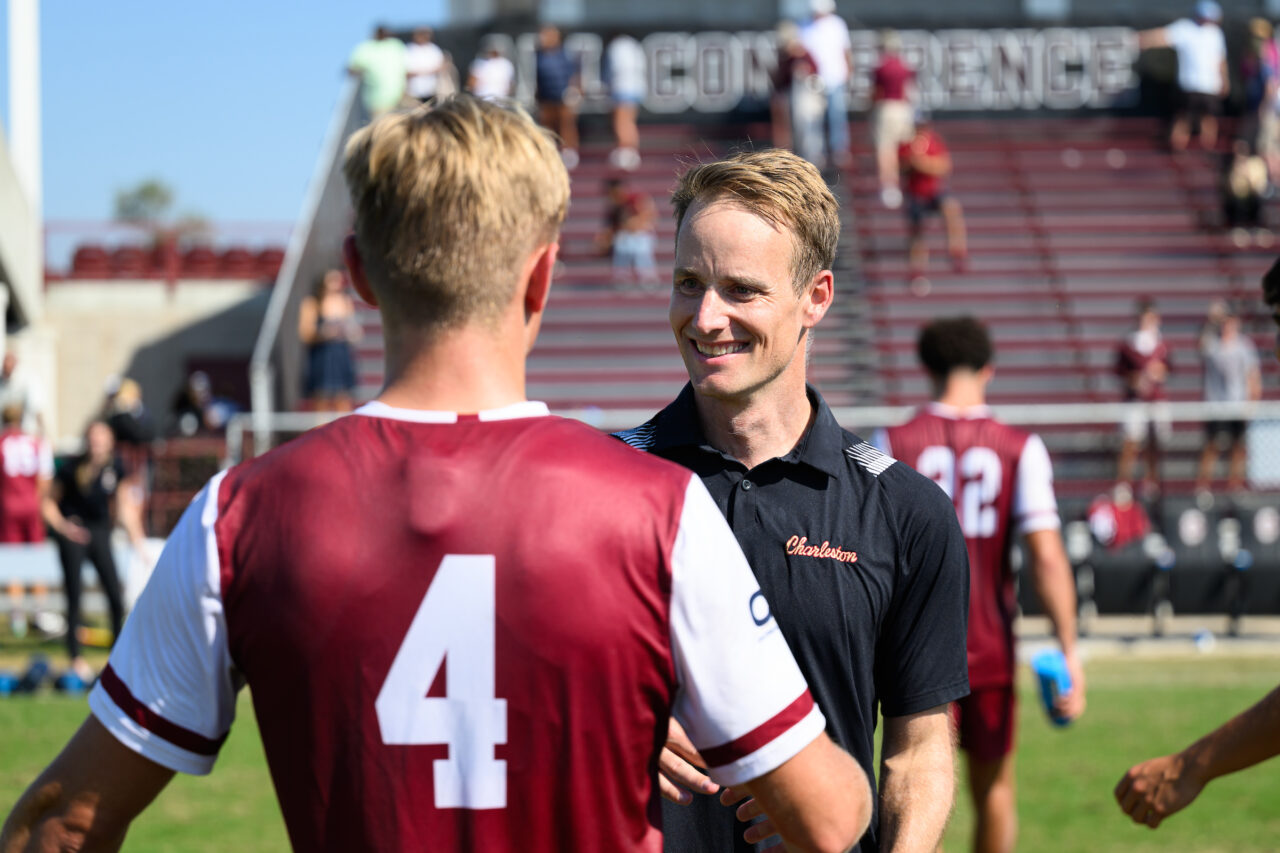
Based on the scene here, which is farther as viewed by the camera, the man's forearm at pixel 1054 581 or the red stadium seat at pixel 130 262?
the red stadium seat at pixel 130 262

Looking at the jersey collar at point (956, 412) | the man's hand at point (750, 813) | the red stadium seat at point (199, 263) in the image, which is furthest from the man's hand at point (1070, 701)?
the red stadium seat at point (199, 263)

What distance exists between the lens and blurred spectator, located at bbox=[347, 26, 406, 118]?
62.1 feet

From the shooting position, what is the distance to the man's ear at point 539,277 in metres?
2.07

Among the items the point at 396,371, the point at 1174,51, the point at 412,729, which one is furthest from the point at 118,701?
the point at 1174,51

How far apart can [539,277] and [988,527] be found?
4.34 meters

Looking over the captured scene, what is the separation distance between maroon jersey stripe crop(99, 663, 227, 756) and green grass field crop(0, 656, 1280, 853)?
5.04 meters

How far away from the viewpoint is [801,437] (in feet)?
10.5

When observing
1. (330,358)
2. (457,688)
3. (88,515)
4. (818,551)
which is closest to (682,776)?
(818,551)

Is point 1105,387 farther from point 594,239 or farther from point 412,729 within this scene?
point 412,729

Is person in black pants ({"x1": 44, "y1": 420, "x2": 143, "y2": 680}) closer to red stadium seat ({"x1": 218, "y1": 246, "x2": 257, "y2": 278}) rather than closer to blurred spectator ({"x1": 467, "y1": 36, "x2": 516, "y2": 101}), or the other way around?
blurred spectator ({"x1": 467, "y1": 36, "x2": 516, "y2": 101})

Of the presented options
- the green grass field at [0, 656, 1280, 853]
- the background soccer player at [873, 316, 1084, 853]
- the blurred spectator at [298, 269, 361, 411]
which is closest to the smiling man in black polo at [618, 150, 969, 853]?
the background soccer player at [873, 316, 1084, 853]

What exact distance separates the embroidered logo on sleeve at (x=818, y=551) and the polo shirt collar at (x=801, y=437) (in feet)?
0.52

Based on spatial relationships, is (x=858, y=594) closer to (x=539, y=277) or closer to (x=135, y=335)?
(x=539, y=277)

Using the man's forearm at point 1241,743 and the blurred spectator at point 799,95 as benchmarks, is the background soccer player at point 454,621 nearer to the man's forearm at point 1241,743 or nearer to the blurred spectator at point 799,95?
the man's forearm at point 1241,743
